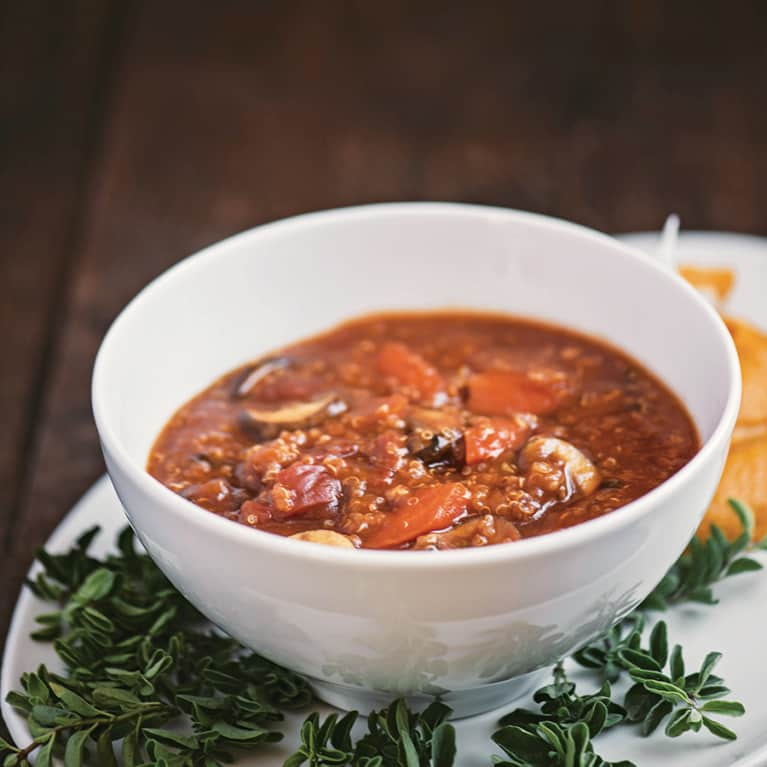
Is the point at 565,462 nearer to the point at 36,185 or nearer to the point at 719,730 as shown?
the point at 719,730

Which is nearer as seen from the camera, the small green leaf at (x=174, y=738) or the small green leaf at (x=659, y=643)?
the small green leaf at (x=174, y=738)

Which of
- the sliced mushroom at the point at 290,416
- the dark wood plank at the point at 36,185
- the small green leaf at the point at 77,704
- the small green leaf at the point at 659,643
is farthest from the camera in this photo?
A: the dark wood plank at the point at 36,185

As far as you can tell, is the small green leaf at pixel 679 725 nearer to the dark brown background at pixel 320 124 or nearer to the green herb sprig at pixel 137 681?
A: the green herb sprig at pixel 137 681

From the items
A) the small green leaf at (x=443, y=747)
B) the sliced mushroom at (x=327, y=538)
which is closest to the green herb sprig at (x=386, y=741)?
the small green leaf at (x=443, y=747)

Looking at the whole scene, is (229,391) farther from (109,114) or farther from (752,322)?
(109,114)

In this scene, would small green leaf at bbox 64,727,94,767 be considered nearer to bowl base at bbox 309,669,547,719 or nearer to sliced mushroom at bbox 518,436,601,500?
bowl base at bbox 309,669,547,719

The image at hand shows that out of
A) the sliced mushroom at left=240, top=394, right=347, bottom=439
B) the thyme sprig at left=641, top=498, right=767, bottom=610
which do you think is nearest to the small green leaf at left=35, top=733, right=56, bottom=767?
the sliced mushroom at left=240, top=394, right=347, bottom=439

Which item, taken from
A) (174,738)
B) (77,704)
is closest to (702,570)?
(174,738)
